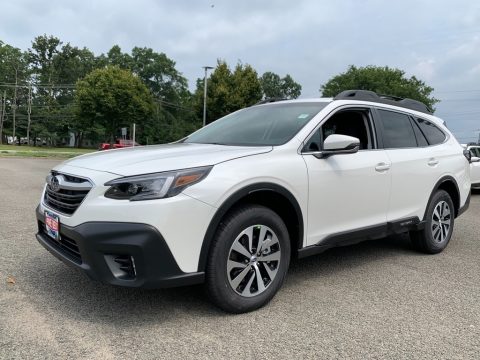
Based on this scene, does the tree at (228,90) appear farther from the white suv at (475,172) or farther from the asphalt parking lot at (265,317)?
the asphalt parking lot at (265,317)

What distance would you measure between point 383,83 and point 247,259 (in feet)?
159

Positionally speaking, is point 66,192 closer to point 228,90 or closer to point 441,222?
point 441,222

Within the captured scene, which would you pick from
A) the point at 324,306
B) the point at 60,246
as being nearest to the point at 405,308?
the point at 324,306

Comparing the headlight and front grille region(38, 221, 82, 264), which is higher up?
the headlight

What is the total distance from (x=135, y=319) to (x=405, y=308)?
7.09 feet

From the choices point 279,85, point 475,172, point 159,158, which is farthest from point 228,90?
point 279,85

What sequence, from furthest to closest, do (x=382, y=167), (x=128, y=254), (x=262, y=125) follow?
(x=382, y=167), (x=262, y=125), (x=128, y=254)

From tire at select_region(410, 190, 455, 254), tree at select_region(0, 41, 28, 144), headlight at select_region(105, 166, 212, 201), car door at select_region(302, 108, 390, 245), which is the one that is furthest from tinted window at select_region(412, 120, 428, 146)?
tree at select_region(0, 41, 28, 144)

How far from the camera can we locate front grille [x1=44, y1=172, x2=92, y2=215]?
331 cm

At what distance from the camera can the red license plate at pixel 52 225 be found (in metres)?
3.48

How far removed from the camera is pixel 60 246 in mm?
3549

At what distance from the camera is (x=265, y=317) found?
138 inches

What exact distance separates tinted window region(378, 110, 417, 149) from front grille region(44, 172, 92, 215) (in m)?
3.10

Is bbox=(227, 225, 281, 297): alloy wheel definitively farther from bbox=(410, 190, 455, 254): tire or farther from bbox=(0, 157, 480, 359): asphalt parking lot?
bbox=(410, 190, 455, 254): tire
